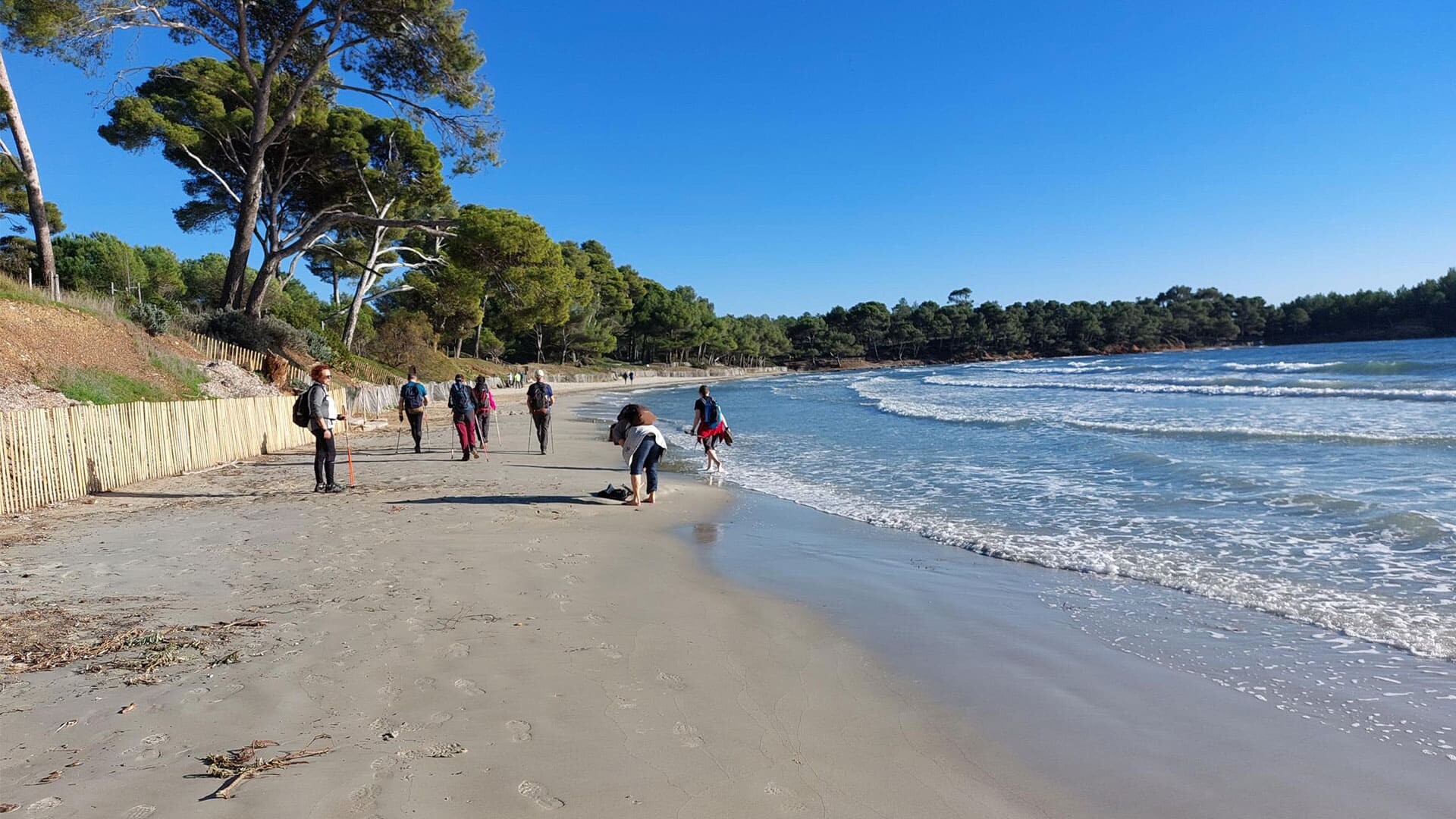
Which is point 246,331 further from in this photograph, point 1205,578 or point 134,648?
point 1205,578

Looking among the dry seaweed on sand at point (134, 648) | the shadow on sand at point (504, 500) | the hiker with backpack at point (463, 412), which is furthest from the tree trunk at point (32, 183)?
the dry seaweed on sand at point (134, 648)

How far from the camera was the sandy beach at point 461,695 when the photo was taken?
9.00 feet

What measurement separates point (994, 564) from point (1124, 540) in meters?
1.58

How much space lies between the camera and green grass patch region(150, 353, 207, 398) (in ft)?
48.5

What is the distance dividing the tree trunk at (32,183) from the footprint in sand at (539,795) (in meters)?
19.3

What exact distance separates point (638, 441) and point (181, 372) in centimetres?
1191

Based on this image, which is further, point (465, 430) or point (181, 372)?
point (181, 372)

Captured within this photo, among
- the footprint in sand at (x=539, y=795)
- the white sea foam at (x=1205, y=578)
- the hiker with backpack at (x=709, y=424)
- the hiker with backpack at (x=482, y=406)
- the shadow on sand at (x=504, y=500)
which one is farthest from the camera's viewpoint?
the hiker with backpack at (x=482, y=406)

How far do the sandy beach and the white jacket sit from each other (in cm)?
217

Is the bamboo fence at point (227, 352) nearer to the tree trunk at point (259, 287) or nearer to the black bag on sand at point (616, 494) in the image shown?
the tree trunk at point (259, 287)

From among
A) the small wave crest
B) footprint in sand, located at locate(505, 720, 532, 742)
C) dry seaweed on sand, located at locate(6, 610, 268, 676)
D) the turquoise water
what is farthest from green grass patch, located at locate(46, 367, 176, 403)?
the small wave crest

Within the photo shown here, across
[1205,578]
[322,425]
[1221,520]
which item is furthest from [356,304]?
[1205,578]

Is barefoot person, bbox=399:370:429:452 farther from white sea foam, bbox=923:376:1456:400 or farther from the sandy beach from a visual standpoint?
white sea foam, bbox=923:376:1456:400

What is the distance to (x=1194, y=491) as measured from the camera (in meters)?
9.50
